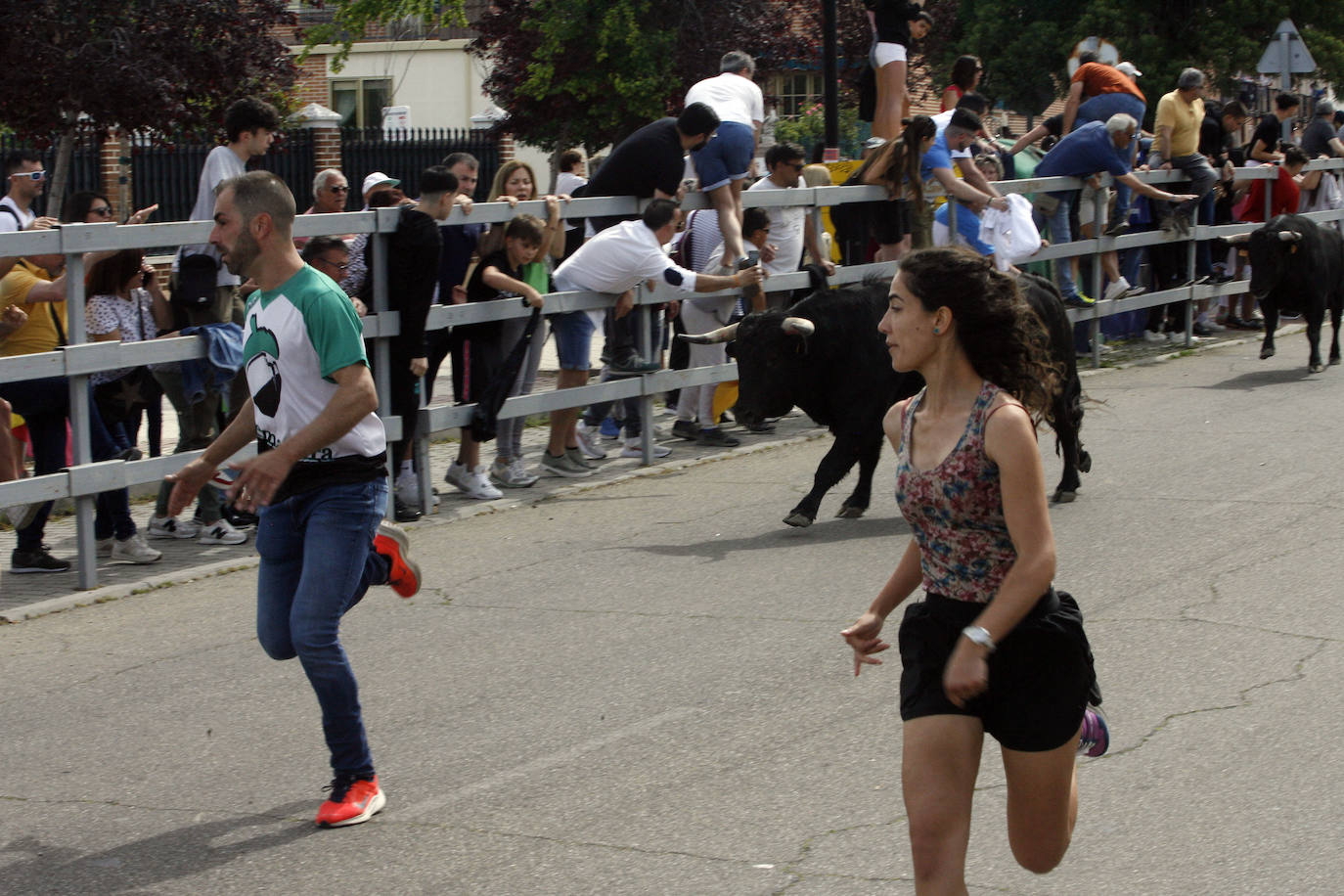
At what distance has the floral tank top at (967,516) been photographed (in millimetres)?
3729

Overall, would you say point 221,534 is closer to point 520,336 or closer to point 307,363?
point 520,336

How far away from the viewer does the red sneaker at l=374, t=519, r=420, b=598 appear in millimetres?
5324

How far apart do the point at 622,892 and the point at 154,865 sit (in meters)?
1.34

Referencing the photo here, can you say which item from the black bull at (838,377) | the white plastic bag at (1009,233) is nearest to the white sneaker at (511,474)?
the black bull at (838,377)

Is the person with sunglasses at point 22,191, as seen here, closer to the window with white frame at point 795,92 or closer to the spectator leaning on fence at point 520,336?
the spectator leaning on fence at point 520,336

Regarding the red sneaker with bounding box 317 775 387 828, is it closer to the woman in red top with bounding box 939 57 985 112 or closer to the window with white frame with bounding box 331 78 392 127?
the woman in red top with bounding box 939 57 985 112

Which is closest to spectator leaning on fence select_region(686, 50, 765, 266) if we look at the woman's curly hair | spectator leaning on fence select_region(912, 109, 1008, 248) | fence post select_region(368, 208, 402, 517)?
spectator leaning on fence select_region(912, 109, 1008, 248)

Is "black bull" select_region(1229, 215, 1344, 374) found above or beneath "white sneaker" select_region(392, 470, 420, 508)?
above

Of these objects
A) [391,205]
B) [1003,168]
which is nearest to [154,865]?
[391,205]

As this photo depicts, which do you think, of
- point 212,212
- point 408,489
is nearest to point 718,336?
point 408,489

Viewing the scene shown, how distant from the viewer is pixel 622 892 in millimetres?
4453

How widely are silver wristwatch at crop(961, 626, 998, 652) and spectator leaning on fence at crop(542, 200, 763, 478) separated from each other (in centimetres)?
722

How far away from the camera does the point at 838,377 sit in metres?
9.38

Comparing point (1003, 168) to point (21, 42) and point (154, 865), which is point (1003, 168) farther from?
point (154, 865)
